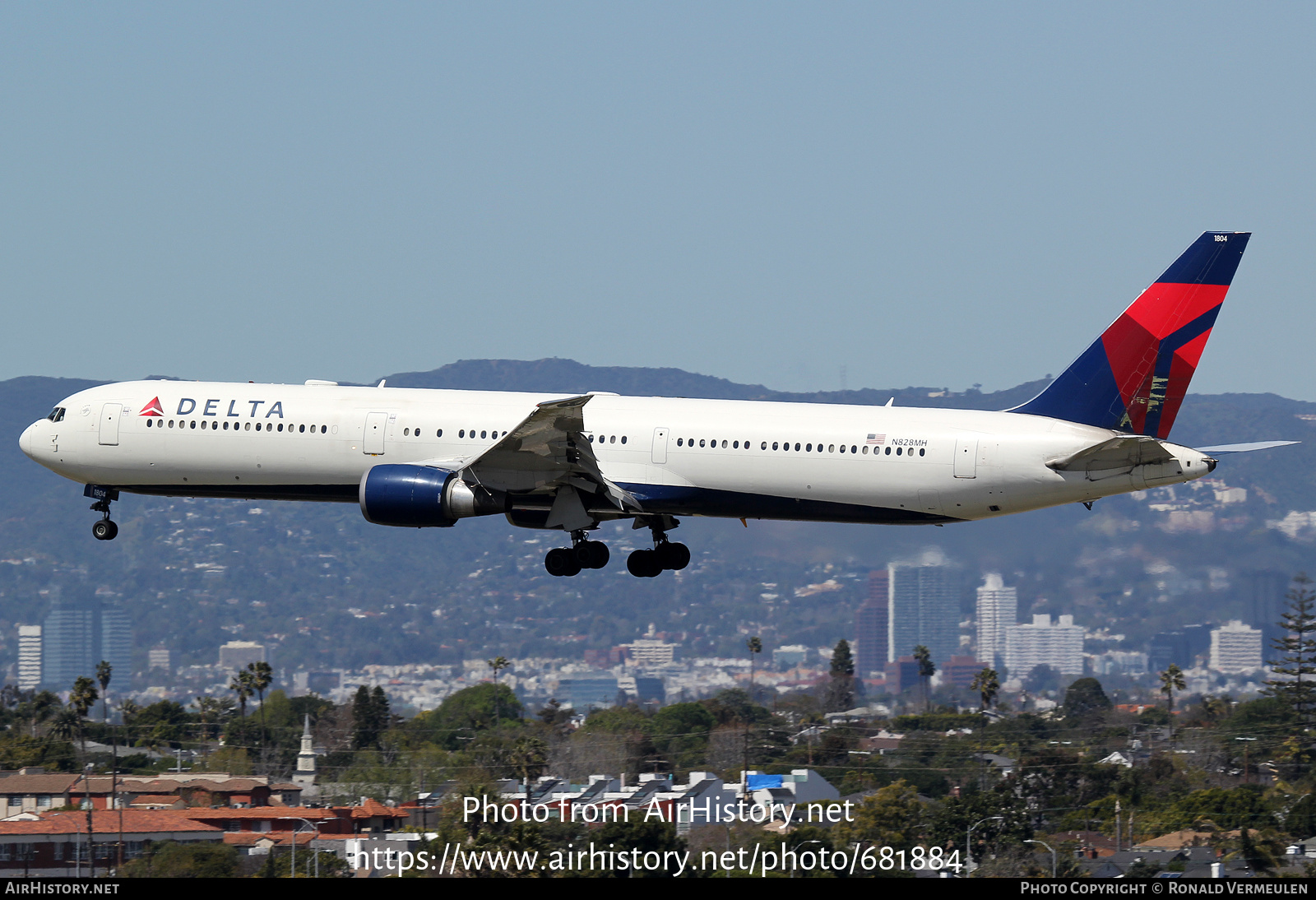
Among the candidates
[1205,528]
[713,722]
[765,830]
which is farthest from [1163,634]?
[765,830]

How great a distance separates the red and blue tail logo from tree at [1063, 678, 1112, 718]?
301 ft

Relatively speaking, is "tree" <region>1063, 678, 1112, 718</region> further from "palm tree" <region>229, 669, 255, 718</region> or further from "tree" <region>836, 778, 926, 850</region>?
"tree" <region>836, 778, 926, 850</region>

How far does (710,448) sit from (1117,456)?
9.76 m

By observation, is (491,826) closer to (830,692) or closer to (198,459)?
(198,459)

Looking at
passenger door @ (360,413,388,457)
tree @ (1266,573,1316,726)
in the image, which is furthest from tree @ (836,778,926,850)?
tree @ (1266,573,1316,726)

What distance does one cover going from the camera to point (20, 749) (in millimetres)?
80875

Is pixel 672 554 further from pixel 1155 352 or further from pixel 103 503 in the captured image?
pixel 103 503

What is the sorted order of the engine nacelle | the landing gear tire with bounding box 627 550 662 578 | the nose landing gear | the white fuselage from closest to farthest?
the white fuselage < the engine nacelle < the landing gear tire with bounding box 627 550 662 578 < the nose landing gear

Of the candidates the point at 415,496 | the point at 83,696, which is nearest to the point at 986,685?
the point at 83,696

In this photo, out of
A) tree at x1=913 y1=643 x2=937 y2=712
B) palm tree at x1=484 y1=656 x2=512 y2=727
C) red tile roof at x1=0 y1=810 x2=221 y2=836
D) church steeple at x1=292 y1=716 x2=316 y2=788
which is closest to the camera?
red tile roof at x1=0 y1=810 x2=221 y2=836

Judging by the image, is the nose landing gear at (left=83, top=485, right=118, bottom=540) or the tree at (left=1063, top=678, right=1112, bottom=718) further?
the tree at (left=1063, top=678, right=1112, bottom=718)

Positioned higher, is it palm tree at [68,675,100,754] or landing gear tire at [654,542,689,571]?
landing gear tire at [654,542,689,571]

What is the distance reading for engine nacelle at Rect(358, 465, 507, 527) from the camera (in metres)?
39.0

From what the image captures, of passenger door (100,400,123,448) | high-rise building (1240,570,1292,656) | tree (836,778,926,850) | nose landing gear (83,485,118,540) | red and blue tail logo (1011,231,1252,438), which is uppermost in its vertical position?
red and blue tail logo (1011,231,1252,438)
